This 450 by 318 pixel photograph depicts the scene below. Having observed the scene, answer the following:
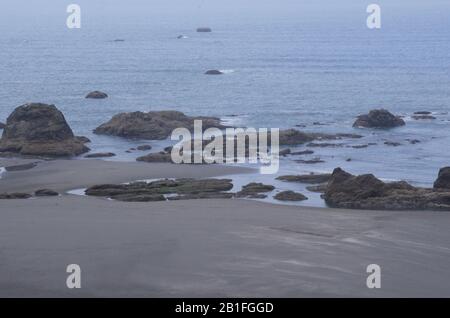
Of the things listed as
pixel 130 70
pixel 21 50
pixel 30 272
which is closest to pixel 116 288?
pixel 30 272

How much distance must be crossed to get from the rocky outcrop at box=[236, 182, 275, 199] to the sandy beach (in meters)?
1.85

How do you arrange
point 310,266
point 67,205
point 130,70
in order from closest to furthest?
point 310,266, point 67,205, point 130,70

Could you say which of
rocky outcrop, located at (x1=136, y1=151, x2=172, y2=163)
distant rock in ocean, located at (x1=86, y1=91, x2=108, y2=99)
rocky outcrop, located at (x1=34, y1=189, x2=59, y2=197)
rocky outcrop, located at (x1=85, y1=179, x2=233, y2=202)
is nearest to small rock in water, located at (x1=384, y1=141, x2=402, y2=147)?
rocky outcrop, located at (x1=136, y1=151, x2=172, y2=163)

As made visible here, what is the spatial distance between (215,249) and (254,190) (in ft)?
44.7

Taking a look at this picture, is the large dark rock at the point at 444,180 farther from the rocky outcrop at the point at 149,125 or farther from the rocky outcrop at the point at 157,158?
the rocky outcrop at the point at 149,125

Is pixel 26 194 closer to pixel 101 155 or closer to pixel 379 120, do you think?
pixel 101 155

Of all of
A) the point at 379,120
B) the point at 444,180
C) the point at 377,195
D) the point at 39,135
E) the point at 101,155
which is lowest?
the point at 101,155

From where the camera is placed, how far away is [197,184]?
54094 millimetres

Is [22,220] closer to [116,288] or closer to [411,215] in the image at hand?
[116,288]

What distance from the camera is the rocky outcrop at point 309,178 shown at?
5588cm

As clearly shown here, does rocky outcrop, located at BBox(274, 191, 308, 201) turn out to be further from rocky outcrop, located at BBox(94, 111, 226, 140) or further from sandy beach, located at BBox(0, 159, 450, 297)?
rocky outcrop, located at BBox(94, 111, 226, 140)

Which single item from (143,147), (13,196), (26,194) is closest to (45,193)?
(26,194)

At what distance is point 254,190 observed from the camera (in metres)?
52.9
